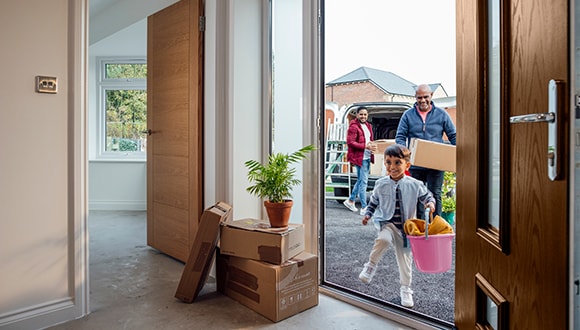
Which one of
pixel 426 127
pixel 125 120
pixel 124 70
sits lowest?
pixel 426 127

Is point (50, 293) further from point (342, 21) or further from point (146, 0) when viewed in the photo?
point (146, 0)

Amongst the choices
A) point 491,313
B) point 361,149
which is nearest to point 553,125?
point 491,313

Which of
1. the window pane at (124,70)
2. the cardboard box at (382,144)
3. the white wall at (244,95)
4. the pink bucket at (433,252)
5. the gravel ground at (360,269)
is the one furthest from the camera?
the window pane at (124,70)

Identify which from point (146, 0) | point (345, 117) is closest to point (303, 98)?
point (345, 117)

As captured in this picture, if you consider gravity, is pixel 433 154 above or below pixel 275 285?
above

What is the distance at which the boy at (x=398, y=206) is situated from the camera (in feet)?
7.98

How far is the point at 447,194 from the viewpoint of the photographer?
2.39 metres

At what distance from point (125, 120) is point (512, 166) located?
6185 millimetres

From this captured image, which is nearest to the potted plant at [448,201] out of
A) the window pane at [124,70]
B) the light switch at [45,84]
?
the light switch at [45,84]

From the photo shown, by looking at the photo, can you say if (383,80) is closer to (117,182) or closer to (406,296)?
(406,296)

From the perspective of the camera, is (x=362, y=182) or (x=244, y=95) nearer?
(x=362, y=182)

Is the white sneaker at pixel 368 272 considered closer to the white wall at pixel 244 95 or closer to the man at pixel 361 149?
the man at pixel 361 149

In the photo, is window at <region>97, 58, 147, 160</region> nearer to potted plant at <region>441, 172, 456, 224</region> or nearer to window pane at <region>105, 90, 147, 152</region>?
window pane at <region>105, 90, 147, 152</region>

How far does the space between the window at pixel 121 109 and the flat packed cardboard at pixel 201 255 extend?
415 cm
